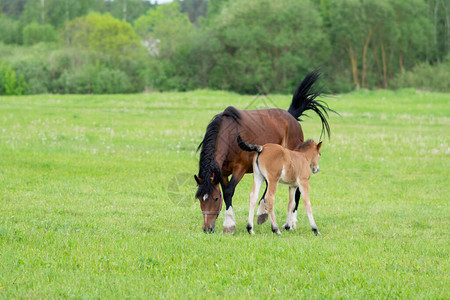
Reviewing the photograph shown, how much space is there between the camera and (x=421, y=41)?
237 feet

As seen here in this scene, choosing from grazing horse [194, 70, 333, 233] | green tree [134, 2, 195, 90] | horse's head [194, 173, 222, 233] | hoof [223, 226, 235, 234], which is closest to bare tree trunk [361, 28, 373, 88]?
green tree [134, 2, 195, 90]

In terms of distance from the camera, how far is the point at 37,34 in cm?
9488

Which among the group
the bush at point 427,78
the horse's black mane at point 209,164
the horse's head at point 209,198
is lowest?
the horse's head at point 209,198

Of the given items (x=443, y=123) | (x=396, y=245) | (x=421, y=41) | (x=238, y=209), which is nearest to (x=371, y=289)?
(x=396, y=245)

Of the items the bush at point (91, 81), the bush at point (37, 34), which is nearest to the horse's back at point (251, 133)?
the bush at point (91, 81)

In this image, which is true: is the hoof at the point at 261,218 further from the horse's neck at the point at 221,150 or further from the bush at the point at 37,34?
the bush at the point at 37,34

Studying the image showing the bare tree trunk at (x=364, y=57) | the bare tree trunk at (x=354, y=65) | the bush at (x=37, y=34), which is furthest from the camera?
the bush at (x=37, y=34)

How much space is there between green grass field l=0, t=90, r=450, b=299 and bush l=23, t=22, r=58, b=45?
7793 cm

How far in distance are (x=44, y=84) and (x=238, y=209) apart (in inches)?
2456

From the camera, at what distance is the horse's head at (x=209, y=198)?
838cm

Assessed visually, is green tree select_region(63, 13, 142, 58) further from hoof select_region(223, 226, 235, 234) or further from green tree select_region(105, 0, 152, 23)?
hoof select_region(223, 226, 235, 234)

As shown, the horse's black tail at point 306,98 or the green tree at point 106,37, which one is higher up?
the green tree at point 106,37

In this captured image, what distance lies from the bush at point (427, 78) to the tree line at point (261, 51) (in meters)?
0.19

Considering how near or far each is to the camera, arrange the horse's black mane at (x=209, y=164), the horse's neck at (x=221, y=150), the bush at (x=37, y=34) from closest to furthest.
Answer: the horse's black mane at (x=209, y=164) → the horse's neck at (x=221, y=150) → the bush at (x=37, y=34)
